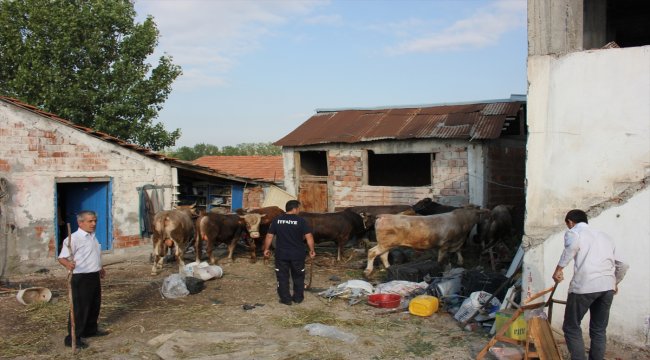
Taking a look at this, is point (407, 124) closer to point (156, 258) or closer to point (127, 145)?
point (127, 145)

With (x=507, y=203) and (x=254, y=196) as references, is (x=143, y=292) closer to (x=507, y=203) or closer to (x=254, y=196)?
(x=254, y=196)

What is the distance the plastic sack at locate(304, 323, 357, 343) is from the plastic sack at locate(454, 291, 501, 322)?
5.70 ft

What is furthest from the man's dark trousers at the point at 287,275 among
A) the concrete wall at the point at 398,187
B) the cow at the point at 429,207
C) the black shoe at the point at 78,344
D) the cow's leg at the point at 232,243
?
the concrete wall at the point at 398,187

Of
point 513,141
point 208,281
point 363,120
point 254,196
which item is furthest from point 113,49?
point 513,141

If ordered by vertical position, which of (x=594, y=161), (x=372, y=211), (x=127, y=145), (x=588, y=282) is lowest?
(x=372, y=211)

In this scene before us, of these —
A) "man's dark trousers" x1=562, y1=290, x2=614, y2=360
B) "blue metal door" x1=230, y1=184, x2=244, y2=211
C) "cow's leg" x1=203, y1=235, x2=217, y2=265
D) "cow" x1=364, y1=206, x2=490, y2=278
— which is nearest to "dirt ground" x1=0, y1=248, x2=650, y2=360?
"man's dark trousers" x1=562, y1=290, x2=614, y2=360

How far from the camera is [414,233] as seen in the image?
11102 millimetres

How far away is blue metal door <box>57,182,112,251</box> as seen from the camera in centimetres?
1347

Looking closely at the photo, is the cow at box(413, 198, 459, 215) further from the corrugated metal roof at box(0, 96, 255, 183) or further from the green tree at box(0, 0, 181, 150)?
the green tree at box(0, 0, 181, 150)

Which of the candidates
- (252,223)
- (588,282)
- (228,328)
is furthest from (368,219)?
(588,282)

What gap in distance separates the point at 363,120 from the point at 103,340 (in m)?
12.0

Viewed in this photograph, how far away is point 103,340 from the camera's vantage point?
23.6 ft

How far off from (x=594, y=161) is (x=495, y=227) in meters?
5.74

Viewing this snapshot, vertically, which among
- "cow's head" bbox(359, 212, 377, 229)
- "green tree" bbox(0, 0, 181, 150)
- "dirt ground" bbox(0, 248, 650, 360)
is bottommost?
"dirt ground" bbox(0, 248, 650, 360)
